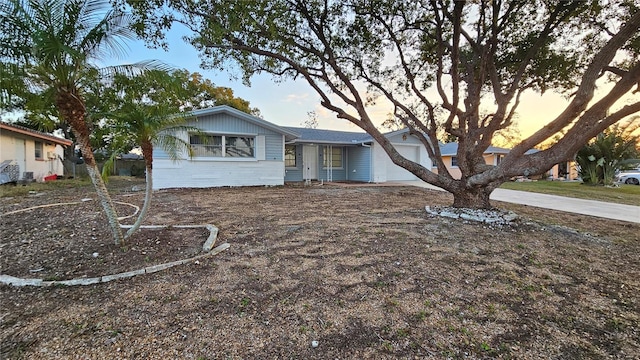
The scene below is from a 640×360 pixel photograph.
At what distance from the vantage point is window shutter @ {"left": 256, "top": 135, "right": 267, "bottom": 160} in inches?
499

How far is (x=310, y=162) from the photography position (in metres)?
16.4

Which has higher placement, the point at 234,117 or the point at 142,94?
the point at 234,117

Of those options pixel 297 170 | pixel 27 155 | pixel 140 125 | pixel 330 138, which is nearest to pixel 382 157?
pixel 330 138

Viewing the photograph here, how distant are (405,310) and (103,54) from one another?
4765 mm

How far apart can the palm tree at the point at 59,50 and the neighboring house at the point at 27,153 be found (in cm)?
1296

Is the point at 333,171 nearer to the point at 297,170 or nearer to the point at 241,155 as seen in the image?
the point at 297,170

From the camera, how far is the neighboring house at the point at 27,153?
12695 millimetres

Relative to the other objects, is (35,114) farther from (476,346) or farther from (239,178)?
(239,178)

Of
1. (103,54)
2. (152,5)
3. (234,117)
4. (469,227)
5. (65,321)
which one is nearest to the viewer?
(65,321)

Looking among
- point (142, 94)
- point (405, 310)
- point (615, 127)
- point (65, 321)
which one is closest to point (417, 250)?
point (405, 310)

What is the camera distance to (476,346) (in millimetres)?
2158

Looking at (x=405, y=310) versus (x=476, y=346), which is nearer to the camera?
(x=476, y=346)

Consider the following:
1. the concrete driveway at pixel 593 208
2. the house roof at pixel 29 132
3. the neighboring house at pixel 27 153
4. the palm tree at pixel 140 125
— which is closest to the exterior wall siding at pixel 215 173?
the neighboring house at pixel 27 153

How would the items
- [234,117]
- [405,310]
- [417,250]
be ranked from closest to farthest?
[405,310], [417,250], [234,117]
